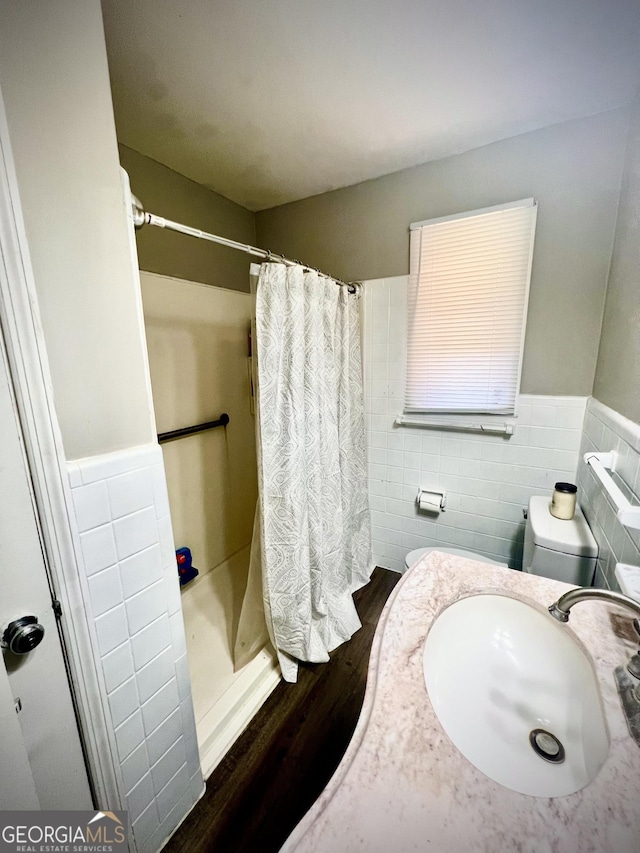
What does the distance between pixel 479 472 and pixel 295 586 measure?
1.15 meters

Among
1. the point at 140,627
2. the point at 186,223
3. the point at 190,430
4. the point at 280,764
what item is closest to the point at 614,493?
the point at 140,627

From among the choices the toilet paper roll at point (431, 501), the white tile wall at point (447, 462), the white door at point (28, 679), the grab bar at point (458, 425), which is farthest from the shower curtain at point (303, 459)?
the white door at point (28, 679)

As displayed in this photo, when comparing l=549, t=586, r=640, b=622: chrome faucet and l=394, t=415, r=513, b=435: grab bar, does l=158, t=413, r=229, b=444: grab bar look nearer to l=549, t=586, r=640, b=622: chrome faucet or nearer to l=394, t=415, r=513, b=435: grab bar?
l=394, t=415, r=513, b=435: grab bar

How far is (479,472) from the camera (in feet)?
5.81

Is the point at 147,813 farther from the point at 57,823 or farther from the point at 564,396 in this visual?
the point at 564,396

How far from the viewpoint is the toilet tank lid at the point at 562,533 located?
117 centimetres

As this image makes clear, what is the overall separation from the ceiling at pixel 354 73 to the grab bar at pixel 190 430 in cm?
134

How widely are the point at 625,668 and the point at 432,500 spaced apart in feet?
4.05

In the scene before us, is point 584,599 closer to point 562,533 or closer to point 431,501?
point 562,533

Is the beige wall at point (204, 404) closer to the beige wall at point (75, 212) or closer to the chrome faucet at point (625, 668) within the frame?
the beige wall at point (75, 212)

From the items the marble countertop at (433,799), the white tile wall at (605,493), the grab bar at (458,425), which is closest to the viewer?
the marble countertop at (433,799)

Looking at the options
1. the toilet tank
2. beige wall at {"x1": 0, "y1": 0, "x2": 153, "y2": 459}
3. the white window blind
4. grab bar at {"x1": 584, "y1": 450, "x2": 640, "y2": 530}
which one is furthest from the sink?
the white window blind

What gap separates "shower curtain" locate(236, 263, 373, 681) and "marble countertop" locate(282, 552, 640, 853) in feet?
2.63

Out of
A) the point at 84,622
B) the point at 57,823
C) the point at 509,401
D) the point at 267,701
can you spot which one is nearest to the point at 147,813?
the point at 57,823
